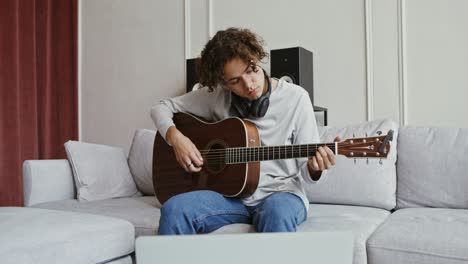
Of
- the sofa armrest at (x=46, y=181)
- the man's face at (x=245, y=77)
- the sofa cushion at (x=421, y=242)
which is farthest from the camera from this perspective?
Answer: the sofa armrest at (x=46, y=181)

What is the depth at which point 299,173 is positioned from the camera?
1604mm

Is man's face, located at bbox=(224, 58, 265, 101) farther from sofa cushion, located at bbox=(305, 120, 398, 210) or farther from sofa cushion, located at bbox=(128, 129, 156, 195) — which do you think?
sofa cushion, located at bbox=(128, 129, 156, 195)

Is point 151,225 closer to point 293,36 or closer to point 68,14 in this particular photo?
point 293,36

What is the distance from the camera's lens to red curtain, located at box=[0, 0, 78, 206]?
306cm

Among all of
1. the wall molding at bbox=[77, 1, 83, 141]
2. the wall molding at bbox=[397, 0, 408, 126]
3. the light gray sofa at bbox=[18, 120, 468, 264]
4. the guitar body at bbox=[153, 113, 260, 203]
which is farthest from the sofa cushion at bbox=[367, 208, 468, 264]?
the wall molding at bbox=[77, 1, 83, 141]

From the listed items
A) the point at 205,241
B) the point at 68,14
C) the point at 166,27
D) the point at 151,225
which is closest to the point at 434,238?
the point at 205,241

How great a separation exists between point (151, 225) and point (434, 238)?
97 centimetres

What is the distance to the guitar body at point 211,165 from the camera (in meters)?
1.53

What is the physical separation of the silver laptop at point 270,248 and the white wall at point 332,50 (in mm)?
1770

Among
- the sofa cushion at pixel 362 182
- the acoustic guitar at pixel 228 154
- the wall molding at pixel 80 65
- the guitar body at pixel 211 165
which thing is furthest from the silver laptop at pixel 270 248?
the wall molding at pixel 80 65

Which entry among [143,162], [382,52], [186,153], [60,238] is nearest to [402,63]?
[382,52]

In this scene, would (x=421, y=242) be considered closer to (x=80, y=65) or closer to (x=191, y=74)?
(x=191, y=74)

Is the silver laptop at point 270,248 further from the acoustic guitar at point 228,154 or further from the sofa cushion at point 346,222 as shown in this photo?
the acoustic guitar at point 228,154

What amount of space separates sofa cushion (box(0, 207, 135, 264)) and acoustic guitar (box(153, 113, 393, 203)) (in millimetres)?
303
